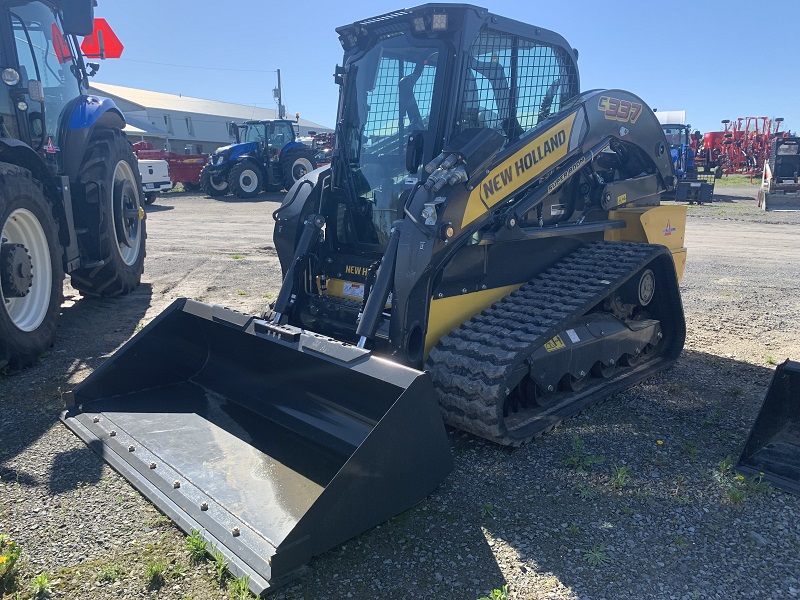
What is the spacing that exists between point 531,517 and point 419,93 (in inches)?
111

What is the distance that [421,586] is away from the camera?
260cm

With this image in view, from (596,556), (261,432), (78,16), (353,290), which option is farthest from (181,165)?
(596,556)

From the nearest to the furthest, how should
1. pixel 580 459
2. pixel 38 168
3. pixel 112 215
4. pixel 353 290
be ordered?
pixel 580 459, pixel 353 290, pixel 38 168, pixel 112 215

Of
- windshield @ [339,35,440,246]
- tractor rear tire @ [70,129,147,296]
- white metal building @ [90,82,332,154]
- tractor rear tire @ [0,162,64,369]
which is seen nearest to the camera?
windshield @ [339,35,440,246]

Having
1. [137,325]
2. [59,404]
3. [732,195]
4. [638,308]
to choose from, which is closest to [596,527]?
[638,308]

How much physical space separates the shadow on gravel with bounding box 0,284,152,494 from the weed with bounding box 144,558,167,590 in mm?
935

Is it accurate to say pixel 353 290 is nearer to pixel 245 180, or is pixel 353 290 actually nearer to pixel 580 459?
pixel 580 459

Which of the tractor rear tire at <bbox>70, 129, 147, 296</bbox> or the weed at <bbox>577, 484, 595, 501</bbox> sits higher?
the tractor rear tire at <bbox>70, 129, 147, 296</bbox>

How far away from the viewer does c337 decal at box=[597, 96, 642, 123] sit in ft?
16.1

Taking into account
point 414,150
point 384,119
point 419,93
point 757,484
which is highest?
point 419,93

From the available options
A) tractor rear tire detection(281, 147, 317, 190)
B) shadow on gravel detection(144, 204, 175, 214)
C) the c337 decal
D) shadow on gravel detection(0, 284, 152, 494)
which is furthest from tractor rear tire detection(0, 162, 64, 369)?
tractor rear tire detection(281, 147, 317, 190)

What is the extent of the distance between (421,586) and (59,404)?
9.72 ft

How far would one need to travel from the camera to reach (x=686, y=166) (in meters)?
22.2

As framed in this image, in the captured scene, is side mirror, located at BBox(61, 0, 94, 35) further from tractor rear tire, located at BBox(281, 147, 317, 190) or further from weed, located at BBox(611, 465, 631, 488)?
tractor rear tire, located at BBox(281, 147, 317, 190)
